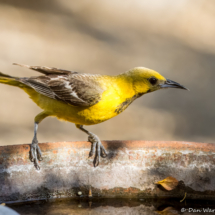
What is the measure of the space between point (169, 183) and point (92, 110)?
0.81m

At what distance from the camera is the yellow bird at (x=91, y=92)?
2.72 meters

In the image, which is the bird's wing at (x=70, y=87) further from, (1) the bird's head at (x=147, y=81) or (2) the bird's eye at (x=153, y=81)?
(2) the bird's eye at (x=153, y=81)

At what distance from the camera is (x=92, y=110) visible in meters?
2.72

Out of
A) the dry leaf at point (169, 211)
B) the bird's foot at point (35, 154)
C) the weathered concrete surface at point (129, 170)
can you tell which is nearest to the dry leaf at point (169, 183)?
the weathered concrete surface at point (129, 170)

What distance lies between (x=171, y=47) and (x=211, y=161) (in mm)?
5358

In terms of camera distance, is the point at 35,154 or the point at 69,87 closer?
the point at 35,154

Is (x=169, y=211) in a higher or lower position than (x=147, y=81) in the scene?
lower

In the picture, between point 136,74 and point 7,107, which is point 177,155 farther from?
point 7,107

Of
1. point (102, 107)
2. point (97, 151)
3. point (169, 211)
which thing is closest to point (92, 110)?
point (102, 107)

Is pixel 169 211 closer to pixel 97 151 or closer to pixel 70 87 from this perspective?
pixel 97 151

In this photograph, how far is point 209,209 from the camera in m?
2.43

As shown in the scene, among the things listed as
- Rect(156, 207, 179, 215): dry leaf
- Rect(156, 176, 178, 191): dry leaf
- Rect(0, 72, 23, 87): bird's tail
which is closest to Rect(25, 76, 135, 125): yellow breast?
Rect(0, 72, 23, 87): bird's tail

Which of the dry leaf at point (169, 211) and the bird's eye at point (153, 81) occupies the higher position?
the bird's eye at point (153, 81)

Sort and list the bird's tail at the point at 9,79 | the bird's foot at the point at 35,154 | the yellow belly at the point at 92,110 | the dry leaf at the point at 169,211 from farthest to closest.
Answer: the bird's tail at the point at 9,79, the yellow belly at the point at 92,110, the bird's foot at the point at 35,154, the dry leaf at the point at 169,211
